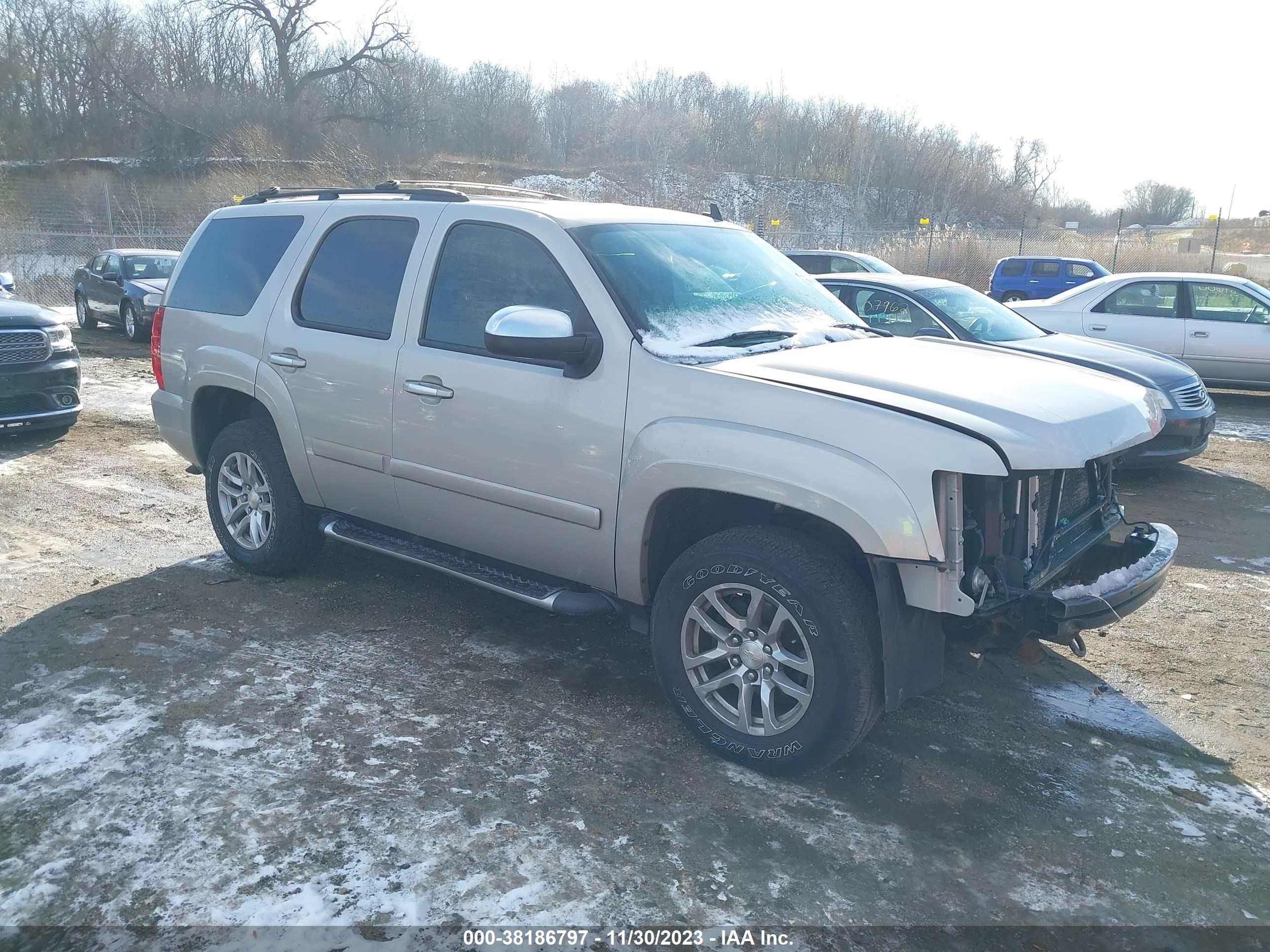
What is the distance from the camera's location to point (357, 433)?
4.64m

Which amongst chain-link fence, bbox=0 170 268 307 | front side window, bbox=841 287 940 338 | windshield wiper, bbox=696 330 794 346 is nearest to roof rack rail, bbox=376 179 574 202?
windshield wiper, bbox=696 330 794 346

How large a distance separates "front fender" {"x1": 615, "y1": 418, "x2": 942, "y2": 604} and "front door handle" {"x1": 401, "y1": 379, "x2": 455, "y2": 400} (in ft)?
3.33

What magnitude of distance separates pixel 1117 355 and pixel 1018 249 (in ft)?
86.1

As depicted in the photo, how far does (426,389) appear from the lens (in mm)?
4266

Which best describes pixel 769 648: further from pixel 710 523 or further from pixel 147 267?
pixel 147 267

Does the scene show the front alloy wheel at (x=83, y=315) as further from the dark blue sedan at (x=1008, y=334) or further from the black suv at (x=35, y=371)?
the dark blue sedan at (x=1008, y=334)

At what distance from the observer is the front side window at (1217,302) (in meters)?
11.3

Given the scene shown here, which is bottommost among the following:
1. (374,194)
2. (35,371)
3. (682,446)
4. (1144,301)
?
(35,371)

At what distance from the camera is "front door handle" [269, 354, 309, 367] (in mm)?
4832

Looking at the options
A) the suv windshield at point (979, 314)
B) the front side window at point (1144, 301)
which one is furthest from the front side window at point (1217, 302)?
the suv windshield at point (979, 314)

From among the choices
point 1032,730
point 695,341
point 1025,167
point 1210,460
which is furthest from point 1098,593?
point 1025,167

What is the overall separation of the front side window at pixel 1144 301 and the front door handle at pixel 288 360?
1001 cm

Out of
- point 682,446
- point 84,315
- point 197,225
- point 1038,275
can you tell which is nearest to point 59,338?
point 682,446

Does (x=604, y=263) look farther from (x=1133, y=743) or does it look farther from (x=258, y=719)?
(x=1133, y=743)
